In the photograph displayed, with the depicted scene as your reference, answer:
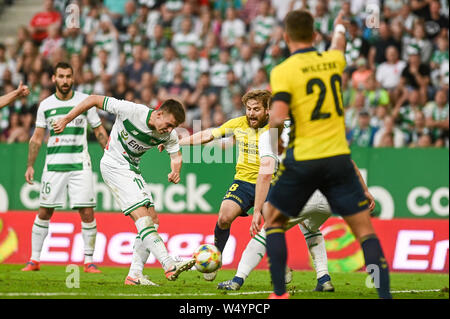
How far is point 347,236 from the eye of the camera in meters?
13.1

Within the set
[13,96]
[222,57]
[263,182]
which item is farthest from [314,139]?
[222,57]

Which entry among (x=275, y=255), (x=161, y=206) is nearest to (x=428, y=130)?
(x=161, y=206)

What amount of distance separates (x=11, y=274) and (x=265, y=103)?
428cm

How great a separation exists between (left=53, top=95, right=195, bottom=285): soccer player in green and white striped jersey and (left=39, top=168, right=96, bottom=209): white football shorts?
7.23 ft

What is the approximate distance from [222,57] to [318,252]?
29.5 feet

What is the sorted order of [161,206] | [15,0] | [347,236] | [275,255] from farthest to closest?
[15,0] → [161,206] → [347,236] → [275,255]

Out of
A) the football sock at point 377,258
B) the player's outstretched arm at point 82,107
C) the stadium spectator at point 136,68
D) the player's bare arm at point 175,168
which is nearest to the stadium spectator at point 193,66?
the stadium spectator at point 136,68

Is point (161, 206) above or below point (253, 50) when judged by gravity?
below

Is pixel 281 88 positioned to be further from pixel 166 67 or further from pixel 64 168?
pixel 166 67

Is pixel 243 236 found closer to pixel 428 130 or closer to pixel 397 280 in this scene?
pixel 397 280

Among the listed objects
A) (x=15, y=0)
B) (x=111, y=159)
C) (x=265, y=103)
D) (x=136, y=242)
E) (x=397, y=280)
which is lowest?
(x=397, y=280)

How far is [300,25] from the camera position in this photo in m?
6.83

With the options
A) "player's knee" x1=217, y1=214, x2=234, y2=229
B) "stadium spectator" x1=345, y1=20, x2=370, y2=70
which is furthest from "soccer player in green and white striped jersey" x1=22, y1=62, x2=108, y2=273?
"stadium spectator" x1=345, y1=20, x2=370, y2=70

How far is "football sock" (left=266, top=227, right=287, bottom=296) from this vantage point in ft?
22.9
